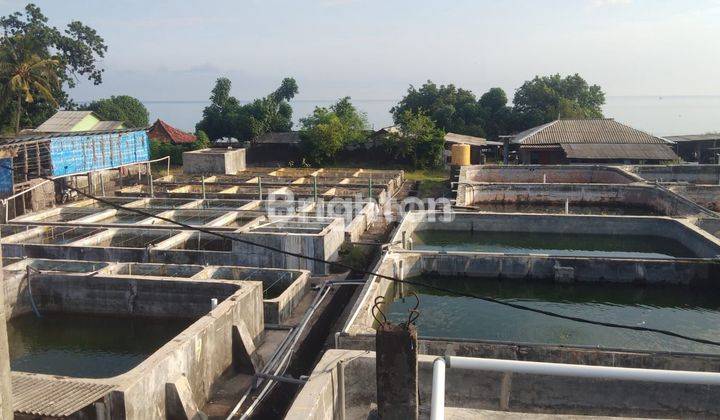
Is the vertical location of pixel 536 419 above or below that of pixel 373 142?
below

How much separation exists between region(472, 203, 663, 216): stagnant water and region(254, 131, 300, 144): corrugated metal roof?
13.7m

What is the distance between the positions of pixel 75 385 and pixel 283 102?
36578mm

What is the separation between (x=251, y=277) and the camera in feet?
47.5

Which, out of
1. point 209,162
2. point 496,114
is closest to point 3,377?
point 209,162

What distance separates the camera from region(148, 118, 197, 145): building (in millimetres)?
38781

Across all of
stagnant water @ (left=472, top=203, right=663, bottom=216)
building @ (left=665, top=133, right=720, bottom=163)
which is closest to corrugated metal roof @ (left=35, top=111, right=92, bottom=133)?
stagnant water @ (left=472, top=203, right=663, bottom=216)

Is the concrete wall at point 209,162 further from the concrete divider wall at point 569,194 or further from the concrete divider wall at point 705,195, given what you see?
the concrete divider wall at point 705,195

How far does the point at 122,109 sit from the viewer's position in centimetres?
4547

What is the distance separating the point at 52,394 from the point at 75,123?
25.9 m

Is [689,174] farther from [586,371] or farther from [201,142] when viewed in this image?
[586,371]

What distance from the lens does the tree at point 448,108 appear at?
40.3 metres

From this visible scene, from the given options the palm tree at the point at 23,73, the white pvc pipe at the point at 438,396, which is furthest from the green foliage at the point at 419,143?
the white pvc pipe at the point at 438,396

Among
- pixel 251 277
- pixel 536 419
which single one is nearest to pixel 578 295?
pixel 251 277

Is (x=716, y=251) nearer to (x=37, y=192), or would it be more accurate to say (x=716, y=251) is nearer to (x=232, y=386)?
(x=232, y=386)
